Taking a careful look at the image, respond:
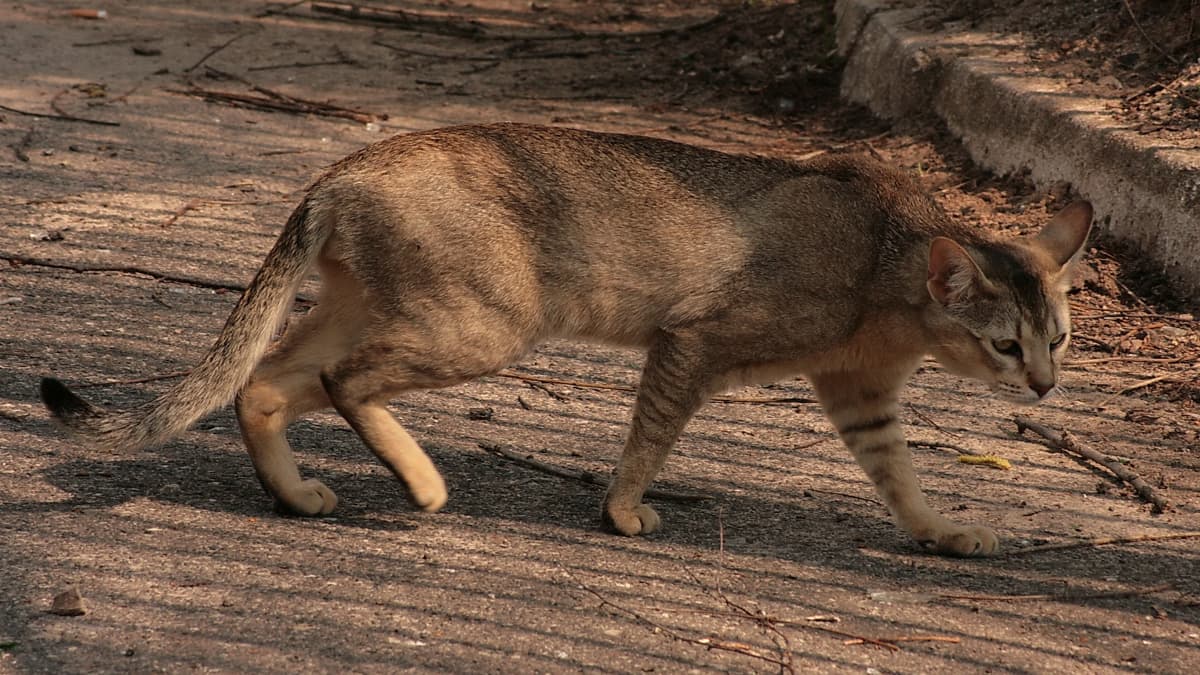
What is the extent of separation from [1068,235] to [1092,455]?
829mm

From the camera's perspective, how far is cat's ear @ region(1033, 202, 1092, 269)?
14.3 ft

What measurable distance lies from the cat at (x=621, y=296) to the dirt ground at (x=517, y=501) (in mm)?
255

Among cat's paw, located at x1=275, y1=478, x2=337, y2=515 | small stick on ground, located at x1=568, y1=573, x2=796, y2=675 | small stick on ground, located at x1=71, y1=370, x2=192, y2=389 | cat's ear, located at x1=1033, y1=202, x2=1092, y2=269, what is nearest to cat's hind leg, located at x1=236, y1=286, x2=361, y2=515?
cat's paw, located at x1=275, y1=478, x2=337, y2=515

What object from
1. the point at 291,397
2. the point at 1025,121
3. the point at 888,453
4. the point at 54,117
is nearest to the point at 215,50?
the point at 54,117

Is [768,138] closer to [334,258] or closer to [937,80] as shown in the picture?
[937,80]

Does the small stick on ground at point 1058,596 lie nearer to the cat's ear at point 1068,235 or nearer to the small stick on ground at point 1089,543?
the small stick on ground at point 1089,543

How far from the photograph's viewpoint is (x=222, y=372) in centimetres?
398

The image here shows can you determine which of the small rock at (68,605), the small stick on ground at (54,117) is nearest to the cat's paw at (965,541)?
the small rock at (68,605)

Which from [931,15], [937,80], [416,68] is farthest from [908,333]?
[416,68]

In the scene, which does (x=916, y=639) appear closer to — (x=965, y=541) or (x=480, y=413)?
(x=965, y=541)

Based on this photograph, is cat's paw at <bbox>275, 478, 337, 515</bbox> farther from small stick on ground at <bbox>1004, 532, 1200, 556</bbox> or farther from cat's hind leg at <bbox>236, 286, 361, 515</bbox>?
small stick on ground at <bbox>1004, 532, 1200, 556</bbox>

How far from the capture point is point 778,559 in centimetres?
398

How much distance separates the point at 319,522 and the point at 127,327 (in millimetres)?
1703

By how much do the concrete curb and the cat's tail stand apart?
148 inches
